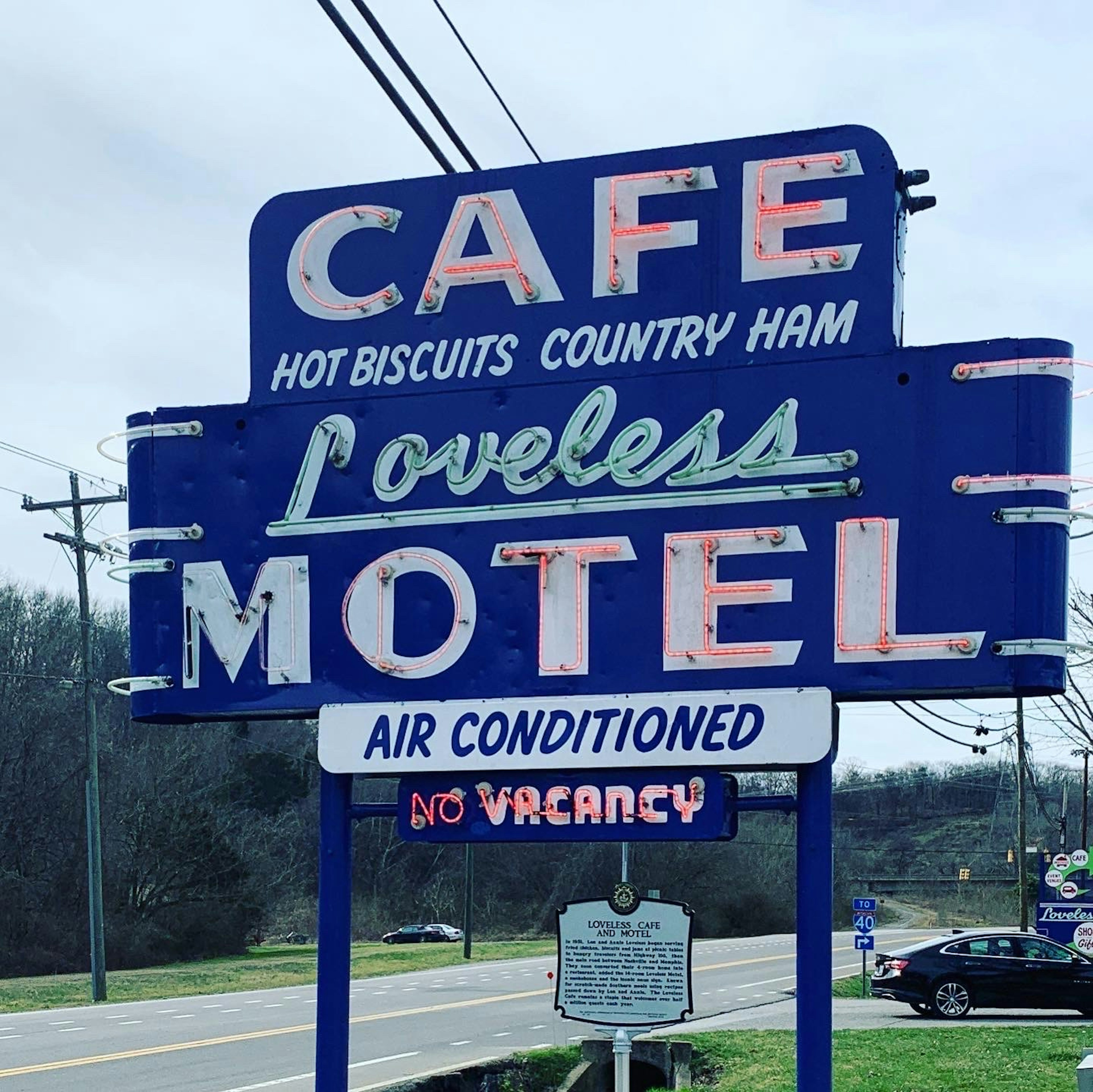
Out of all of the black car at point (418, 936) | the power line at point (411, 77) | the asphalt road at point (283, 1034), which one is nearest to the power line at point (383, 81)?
the power line at point (411, 77)

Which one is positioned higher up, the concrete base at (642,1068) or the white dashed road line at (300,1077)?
the concrete base at (642,1068)

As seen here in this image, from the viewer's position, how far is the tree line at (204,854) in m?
59.1

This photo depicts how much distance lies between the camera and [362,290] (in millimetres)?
9250

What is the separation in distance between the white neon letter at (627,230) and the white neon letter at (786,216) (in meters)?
0.30

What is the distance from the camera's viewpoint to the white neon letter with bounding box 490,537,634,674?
27.7 ft

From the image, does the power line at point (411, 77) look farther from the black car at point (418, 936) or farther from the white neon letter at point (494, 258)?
the black car at point (418, 936)

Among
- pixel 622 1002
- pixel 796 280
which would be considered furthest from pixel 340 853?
pixel 796 280

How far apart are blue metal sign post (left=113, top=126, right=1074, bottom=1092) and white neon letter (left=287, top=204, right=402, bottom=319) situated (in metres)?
0.02

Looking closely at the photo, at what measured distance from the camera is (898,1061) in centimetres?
1772

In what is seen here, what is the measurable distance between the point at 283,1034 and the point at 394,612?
16.7 meters

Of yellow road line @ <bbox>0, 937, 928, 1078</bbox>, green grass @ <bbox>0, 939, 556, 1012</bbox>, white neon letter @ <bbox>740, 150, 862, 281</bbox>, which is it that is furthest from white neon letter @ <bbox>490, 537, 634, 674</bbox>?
green grass @ <bbox>0, 939, 556, 1012</bbox>

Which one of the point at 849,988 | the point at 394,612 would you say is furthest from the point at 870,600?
the point at 849,988

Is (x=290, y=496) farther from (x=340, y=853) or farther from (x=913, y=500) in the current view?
(x=913, y=500)

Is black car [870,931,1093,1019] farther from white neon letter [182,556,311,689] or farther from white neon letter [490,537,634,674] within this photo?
white neon letter [182,556,311,689]
